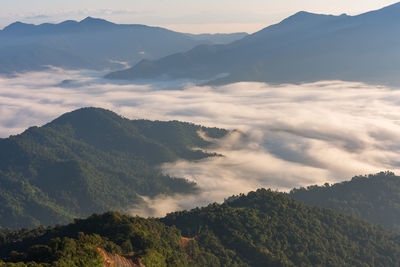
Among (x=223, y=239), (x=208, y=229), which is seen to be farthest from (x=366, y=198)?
(x=208, y=229)

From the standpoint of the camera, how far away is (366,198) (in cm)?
15338

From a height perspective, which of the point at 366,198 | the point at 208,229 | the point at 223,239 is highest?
the point at 208,229

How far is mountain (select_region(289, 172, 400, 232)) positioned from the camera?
14362 centimetres

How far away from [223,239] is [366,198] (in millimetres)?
83168

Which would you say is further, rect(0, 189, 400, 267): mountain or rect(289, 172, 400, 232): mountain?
rect(289, 172, 400, 232): mountain

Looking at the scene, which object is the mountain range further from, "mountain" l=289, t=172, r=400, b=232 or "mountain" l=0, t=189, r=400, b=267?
"mountain" l=289, t=172, r=400, b=232

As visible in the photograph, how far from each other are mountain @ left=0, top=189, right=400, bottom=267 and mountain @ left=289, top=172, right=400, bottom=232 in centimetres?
3129

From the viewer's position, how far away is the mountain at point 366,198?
14362 cm

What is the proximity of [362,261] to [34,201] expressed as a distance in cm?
12583

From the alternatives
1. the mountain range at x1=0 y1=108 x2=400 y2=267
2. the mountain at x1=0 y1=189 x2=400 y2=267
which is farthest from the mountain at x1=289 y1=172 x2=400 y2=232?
the mountain at x1=0 y1=189 x2=400 y2=267

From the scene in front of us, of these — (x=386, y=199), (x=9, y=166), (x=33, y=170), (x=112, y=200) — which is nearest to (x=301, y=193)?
(x=386, y=199)

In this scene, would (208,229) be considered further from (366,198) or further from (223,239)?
(366,198)

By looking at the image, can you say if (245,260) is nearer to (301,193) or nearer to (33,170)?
(301,193)

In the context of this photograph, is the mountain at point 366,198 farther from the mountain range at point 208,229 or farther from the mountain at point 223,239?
the mountain at point 223,239
